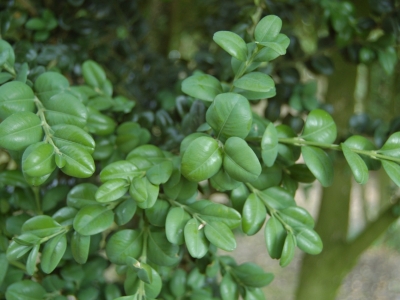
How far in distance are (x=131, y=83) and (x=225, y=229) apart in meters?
0.45

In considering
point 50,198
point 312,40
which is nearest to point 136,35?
point 50,198

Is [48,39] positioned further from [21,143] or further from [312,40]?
[312,40]

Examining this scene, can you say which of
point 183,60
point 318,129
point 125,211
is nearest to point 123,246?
point 125,211

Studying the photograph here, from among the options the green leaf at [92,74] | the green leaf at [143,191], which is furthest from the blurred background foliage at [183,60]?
the green leaf at [143,191]

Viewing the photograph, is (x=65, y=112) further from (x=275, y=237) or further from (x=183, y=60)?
(x=183, y=60)

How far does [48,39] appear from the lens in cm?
67

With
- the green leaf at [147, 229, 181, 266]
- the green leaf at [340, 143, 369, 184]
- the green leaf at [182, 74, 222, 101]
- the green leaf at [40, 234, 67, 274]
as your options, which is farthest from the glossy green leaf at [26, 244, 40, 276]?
the green leaf at [340, 143, 369, 184]

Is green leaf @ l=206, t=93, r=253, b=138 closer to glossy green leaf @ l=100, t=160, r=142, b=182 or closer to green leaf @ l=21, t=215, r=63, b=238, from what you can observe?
glossy green leaf @ l=100, t=160, r=142, b=182

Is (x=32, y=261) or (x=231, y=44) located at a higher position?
(x=231, y=44)

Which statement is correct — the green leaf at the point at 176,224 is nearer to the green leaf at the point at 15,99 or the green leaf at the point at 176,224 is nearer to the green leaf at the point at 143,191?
the green leaf at the point at 143,191

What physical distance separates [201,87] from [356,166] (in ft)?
0.57

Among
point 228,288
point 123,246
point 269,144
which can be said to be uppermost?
point 269,144

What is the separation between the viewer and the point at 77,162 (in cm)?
35

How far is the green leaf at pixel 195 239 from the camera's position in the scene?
0.38 meters
